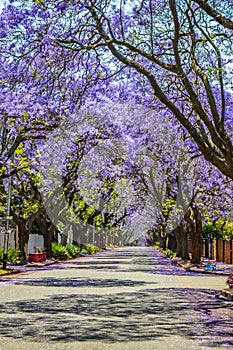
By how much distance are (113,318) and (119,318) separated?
0.39ft

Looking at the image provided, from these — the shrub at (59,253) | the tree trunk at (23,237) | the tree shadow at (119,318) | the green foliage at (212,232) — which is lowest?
the tree shadow at (119,318)

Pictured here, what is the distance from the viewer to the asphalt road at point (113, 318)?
8.91m

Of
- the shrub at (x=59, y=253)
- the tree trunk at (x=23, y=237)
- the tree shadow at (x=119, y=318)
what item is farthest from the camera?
the shrub at (x=59, y=253)

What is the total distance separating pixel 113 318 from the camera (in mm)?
11703

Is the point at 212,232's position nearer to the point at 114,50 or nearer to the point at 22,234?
the point at 22,234

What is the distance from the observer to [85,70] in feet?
56.4

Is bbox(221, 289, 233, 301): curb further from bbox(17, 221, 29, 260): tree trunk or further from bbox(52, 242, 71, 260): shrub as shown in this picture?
bbox(52, 242, 71, 260): shrub

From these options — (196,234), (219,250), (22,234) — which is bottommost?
(219,250)

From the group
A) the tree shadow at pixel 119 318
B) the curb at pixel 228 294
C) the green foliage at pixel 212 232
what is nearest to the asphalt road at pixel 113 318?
the tree shadow at pixel 119 318

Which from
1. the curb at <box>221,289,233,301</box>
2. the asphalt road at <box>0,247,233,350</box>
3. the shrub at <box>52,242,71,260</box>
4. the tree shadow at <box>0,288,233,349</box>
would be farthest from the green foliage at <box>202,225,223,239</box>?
the tree shadow at <box>0,288,233,349</box>

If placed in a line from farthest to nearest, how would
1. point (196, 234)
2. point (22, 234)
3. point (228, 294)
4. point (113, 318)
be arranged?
point (22, 234)
point (196, 234)
point (228, 294)
point (113, 318)

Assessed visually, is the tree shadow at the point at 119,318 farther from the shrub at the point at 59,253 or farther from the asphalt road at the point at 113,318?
the shrub at the point at 59,253

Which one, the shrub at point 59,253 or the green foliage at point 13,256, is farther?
the shrub at point 59,253

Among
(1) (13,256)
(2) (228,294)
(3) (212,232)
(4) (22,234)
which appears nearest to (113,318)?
(2) (228,294)
